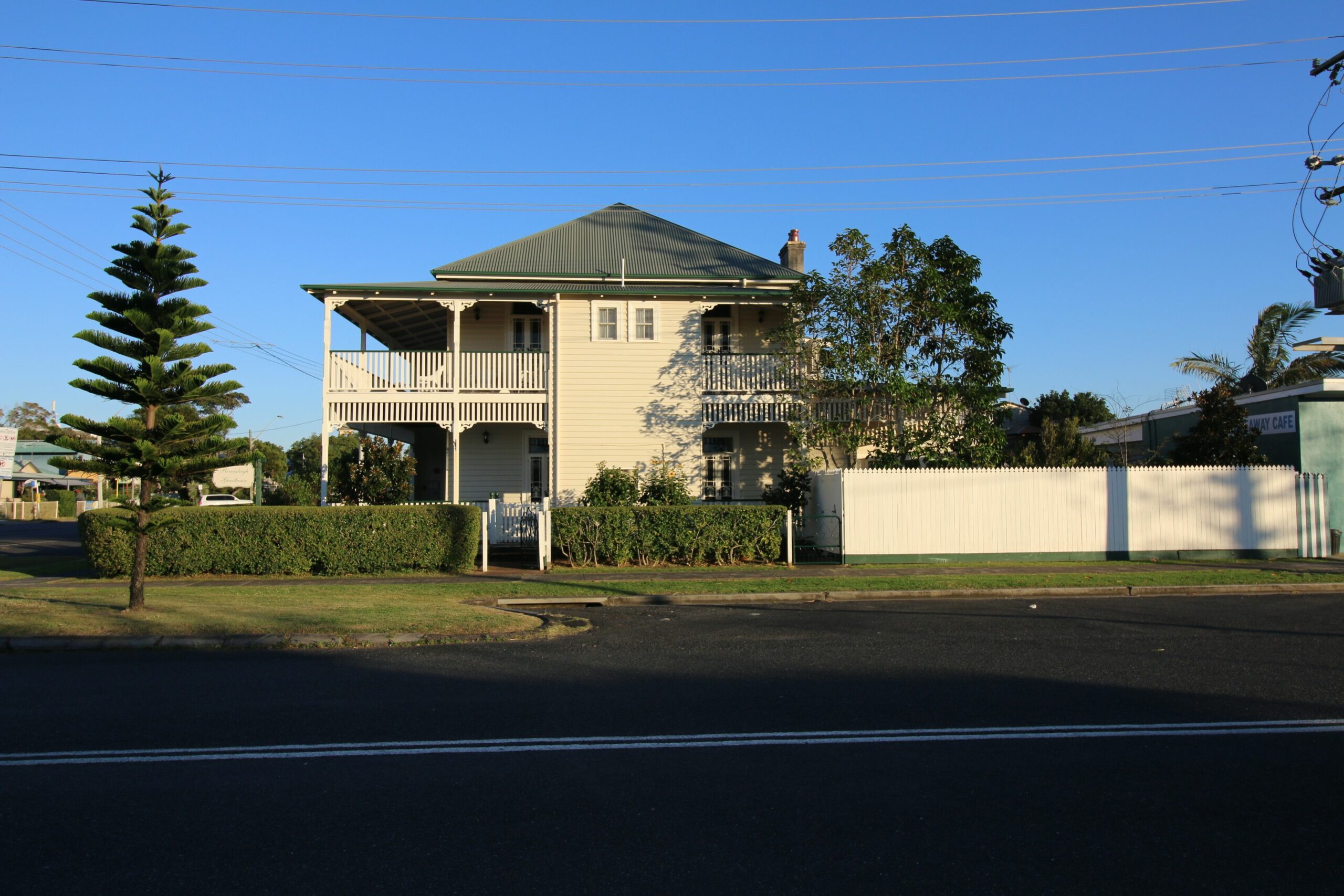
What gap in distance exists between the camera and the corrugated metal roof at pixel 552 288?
873 inches

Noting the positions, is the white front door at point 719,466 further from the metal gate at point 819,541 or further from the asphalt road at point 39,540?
the asphalt road at point 39,540

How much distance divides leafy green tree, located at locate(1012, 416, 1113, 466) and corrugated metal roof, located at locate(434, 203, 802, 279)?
30.1ft

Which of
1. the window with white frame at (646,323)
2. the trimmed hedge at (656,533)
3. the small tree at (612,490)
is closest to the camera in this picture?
the trimmed hedge at (656,533)

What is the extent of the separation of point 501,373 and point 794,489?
7770 millimetres

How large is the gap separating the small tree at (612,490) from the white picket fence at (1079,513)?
4.55m

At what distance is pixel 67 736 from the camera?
6.52 m

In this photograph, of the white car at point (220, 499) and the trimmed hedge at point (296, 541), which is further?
the white car at point (220, 499)

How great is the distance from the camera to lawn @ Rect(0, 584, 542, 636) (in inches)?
442

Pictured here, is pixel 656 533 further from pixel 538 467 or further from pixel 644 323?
pixel 538 467

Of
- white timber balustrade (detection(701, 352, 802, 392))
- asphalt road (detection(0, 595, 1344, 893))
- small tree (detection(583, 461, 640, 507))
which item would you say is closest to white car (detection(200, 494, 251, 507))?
small tree (detection(583, 461, 640, 507))

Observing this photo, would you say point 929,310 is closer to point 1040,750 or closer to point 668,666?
point 668,666

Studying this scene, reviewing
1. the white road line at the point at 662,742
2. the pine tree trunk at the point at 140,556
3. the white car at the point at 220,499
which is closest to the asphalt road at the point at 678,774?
the white road line at the point at 662,742

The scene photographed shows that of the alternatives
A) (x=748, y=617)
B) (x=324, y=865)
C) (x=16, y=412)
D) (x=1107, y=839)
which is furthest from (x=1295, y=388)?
(x=16, y=412)

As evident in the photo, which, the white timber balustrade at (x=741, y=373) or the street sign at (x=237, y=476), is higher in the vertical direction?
the white timber balustrade at (x=741, y=373)
